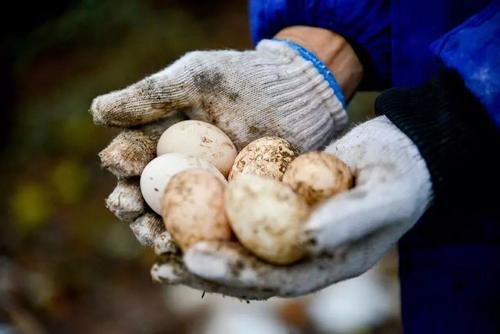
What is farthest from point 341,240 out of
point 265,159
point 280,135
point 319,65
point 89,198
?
point 89,198

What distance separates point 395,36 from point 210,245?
2.19ft

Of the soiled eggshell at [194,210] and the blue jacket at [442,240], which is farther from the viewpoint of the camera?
the blue jacket at [442,240]

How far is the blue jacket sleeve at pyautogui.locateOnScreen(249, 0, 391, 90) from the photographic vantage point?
1.58 meters

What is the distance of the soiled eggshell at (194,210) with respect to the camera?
1200mm

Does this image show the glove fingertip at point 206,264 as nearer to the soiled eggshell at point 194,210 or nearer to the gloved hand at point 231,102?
the soiled eggshell at point 194,210

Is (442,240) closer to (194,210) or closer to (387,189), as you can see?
(387,189)

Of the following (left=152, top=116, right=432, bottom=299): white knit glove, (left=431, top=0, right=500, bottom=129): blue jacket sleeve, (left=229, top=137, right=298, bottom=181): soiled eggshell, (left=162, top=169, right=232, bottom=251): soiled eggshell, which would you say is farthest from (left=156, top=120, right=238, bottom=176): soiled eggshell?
(left=431, top=0, right=500, bottom=129): blue jacket sleeve

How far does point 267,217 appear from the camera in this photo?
1.15m

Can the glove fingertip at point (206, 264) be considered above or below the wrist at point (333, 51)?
below

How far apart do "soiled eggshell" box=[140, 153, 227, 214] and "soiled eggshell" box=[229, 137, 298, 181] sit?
61 millimetres

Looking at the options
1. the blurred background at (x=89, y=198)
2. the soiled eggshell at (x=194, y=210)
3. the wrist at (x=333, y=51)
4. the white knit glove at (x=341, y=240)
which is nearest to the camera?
the white knit glove at (x=341, y=240)

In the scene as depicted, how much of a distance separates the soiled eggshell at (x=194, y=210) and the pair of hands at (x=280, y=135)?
5cm

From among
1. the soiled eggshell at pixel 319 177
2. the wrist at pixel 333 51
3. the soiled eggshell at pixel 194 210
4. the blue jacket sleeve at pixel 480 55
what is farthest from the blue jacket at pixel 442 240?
the soiled eggshell at pixel 194 210

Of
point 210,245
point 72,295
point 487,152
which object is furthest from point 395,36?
point 72,295
